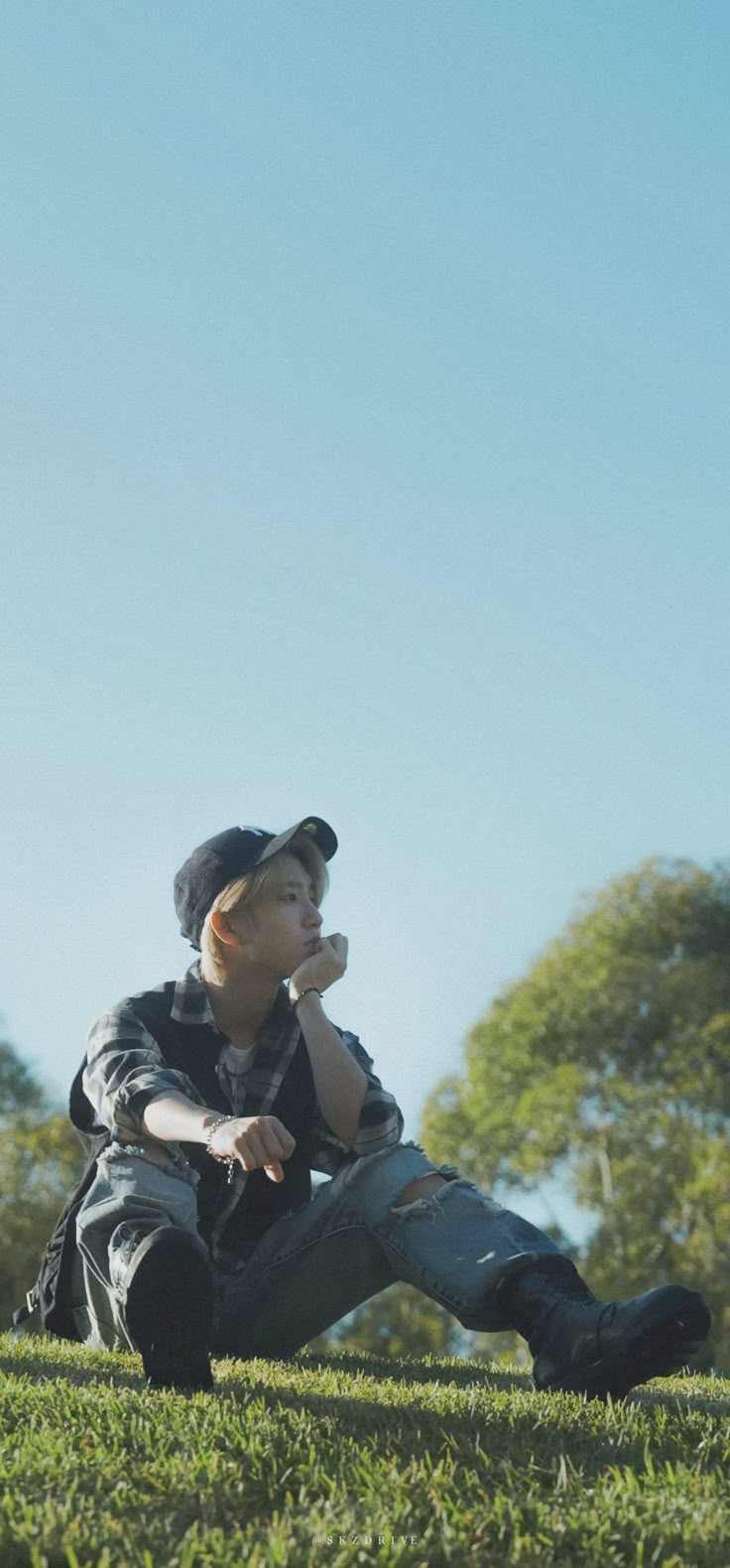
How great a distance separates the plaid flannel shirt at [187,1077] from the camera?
4.32 m

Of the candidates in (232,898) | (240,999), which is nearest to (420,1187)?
(240,999)

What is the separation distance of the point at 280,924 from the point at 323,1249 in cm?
106

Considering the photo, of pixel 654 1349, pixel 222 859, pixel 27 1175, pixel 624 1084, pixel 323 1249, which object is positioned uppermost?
pixel 624 1084

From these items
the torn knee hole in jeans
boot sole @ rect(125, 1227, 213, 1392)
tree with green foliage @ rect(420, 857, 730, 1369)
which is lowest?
boot sole @ rect(125, 1227, 213, 1392)

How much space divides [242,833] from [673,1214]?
2151cm

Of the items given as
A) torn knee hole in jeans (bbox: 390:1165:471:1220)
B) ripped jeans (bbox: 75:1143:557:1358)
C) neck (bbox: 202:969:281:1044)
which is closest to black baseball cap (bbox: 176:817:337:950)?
neck (bbox: 202:969:281:1044)

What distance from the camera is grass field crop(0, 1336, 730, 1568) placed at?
2.45 m

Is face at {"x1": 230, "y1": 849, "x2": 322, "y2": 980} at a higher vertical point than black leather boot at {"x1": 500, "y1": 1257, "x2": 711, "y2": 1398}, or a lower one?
higher

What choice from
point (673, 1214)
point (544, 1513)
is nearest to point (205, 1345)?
point (544, 1513)

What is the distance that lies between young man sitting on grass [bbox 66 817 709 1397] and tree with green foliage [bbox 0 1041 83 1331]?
72.1ft

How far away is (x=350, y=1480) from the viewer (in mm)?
2814

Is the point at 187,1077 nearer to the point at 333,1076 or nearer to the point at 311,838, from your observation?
the point at 333,1076

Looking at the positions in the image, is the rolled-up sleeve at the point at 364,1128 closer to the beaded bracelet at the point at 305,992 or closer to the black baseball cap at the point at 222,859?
the beaded bracelet at the point at 305,992

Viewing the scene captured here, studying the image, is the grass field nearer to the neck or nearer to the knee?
the knee
